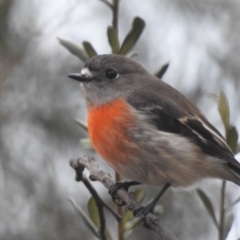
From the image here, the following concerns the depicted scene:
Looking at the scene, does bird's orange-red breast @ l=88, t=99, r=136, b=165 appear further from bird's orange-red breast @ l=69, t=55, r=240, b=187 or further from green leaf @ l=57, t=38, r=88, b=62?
green leaf @ l=57, t=38, r=88, b=62

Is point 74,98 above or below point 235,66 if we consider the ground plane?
above

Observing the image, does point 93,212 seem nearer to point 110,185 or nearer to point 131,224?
point 131,224

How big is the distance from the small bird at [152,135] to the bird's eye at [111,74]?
0.06 meters

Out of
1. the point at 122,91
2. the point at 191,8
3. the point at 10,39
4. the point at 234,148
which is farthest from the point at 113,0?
the point at 191,8

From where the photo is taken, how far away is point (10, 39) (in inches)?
229

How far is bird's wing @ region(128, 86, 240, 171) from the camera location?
4.29m

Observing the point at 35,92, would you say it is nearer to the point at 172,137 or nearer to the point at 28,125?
the point at 28,125

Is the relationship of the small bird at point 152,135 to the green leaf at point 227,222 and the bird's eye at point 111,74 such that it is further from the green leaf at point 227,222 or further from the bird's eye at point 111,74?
the green leaf at point 227,222

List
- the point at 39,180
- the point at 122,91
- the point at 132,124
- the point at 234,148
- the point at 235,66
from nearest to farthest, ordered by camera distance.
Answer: the point at 234,148 → the point at 132,124 → the point at 122,91 → the point at 39,180 → the point at 235,66

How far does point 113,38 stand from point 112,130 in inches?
37.0

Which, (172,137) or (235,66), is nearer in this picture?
(172,137)

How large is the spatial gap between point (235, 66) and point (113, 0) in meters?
2.92

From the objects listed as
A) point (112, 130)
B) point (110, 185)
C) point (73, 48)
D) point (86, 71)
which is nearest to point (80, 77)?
point (86, 71)

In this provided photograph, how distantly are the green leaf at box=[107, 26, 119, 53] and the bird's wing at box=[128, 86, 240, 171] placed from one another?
3.05 ft
